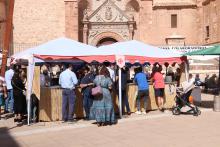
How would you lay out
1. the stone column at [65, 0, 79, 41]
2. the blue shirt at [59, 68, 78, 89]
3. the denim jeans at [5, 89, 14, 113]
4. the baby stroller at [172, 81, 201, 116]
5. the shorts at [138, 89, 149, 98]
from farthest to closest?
the stone column at [65, 0, 79, 41], the denim jeans at [5, 89, 14, 113], the shorts at [138, 89, 149, 98], the baby stroller at [172, 81, 201, 116], the blue shirt at [59, 68, 78, 89]

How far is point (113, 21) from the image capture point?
1486 inches

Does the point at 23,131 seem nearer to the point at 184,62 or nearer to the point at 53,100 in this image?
the point at 53,100

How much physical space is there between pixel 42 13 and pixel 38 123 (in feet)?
77.1

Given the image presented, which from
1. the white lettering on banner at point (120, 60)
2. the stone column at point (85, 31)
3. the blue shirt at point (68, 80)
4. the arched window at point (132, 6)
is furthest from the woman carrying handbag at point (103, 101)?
the arched window at point (132, 6)

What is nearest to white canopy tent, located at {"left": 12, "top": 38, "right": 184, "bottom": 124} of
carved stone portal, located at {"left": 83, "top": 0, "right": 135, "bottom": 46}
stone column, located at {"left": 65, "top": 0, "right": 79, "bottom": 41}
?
stone column, located at {"left": 65, "top": 0, "right": 79, "bottom": 41}

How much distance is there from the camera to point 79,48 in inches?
623

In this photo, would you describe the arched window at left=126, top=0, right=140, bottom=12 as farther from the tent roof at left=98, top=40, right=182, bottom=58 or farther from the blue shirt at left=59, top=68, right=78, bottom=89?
the blue shirt at left=59, top=68, right=78, bottom=89

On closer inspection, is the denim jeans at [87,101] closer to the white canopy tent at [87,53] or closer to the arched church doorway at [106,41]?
the white canopy tent at [87,53]

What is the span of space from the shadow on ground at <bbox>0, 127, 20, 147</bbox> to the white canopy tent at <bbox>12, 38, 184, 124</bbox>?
1.42 m

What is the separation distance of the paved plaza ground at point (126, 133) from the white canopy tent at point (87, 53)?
1.64 meters

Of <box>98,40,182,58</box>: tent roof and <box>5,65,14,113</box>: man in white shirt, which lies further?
<box>5,65,14,113</box>: man in white shirt

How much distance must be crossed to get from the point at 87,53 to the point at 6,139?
4.70m

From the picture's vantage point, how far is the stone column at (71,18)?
36.3 meters

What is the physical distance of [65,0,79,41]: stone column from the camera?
36.3 meters
